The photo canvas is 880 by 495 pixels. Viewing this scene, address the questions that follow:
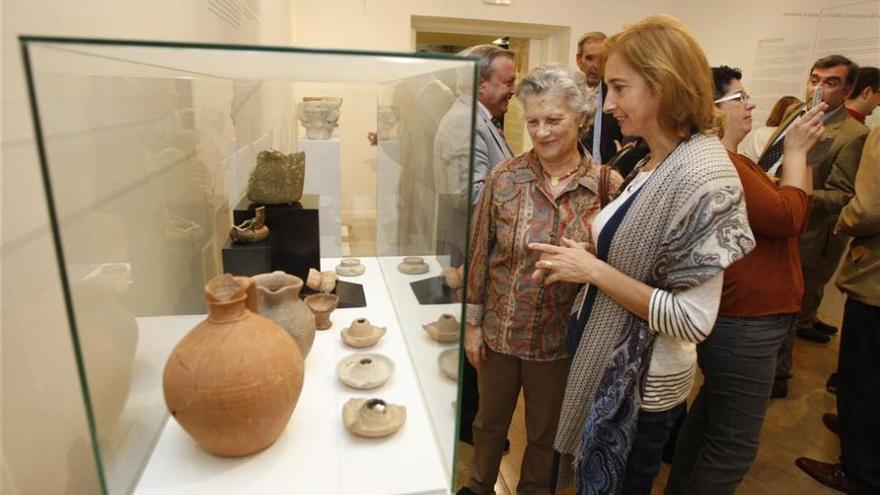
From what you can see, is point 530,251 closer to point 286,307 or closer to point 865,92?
point 286,307

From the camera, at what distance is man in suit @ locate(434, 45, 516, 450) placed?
85 cm

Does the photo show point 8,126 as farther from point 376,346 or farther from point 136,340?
point 376,346

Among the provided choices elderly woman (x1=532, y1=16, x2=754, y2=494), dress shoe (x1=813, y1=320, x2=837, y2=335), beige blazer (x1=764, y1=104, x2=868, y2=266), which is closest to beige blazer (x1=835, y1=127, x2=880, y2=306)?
beige blazer (x1=764, y1=104, x2=868, y2=266)

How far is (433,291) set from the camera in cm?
119

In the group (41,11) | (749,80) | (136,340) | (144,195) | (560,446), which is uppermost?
→ (749,80)

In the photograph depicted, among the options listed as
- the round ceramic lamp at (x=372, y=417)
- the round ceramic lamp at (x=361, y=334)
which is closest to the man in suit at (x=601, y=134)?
the round ceramic lamp at (x=361, y=334)

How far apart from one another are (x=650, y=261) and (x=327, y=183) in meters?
1.64

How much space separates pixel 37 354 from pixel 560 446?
129cm

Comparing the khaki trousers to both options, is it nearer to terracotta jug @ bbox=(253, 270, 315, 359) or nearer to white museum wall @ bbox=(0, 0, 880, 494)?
terracotta jug @ bbox=(253, 270, 315, 359)

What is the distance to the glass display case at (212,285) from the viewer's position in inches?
29.3

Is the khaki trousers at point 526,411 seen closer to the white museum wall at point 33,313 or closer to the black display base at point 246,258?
the black display base at point 246,258

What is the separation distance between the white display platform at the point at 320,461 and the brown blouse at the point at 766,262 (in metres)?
0.87

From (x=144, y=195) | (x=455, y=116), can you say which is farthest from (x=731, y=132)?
(x=144, y=195)

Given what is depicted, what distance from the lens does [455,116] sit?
906 mm
